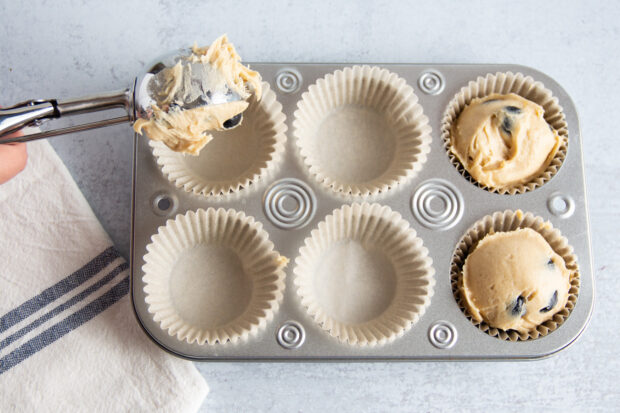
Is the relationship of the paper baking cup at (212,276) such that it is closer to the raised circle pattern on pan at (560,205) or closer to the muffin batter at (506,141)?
the muffin batter at (506,141)

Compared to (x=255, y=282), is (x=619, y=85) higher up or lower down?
higher up

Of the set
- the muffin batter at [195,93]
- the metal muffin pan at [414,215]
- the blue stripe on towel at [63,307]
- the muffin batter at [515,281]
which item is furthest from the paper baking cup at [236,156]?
the muffin batter at [515,281]

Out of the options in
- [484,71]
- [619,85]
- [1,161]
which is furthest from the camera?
[619,85]

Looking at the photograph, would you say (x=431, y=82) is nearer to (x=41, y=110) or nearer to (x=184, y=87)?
(x=184, y=87)

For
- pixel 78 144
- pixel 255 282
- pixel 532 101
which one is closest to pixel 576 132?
pixel 532 101

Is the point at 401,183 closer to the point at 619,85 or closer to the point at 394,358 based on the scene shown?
the point at 394,358

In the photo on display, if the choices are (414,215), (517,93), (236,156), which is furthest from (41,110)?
(517,93)
